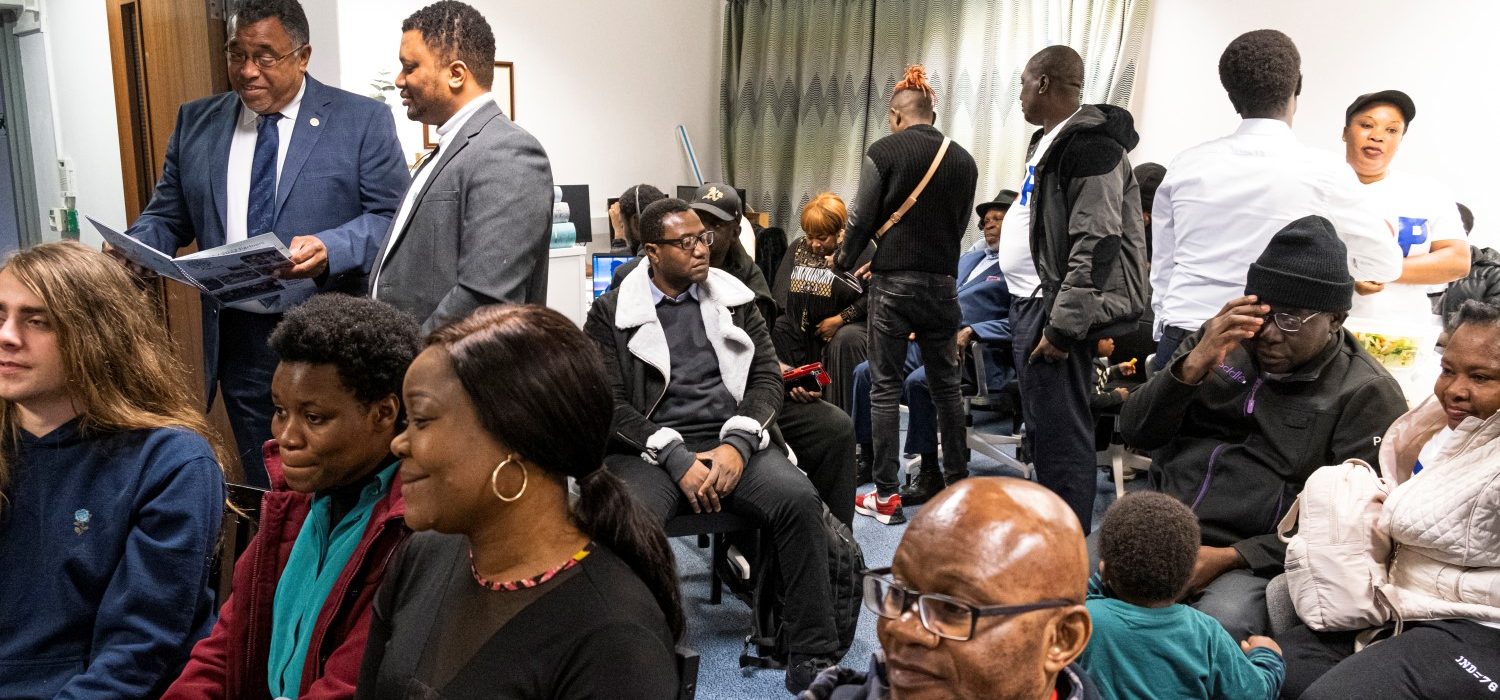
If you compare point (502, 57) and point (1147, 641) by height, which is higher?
point (502, 57)

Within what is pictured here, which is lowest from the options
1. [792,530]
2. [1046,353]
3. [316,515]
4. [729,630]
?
[729,630]

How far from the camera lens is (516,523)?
1234 millimetres

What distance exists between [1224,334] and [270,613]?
1946 millimetres

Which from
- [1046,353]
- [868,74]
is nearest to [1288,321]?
[1046,353]

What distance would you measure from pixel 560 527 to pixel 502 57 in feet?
18.8

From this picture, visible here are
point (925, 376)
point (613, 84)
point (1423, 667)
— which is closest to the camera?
point (1423, 667)

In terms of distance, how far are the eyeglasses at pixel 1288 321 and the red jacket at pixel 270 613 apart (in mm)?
1816

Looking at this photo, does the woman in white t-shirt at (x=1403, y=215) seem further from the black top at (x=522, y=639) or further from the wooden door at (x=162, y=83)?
the wooden door at (x=162, y=83)

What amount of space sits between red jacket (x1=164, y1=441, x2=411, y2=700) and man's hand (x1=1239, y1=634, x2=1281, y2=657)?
5.02 ft

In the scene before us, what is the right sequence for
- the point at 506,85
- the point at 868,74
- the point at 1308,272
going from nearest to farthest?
1. the point at 1308,272
2. the point at 506,85
3. the point at 868,74

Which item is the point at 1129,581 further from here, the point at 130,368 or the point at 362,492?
the point at 130,368

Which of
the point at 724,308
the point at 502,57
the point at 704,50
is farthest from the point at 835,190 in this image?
the point at 724,308

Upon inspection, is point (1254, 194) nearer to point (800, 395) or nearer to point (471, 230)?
point (800, 395)

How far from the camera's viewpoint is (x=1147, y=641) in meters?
1.72
